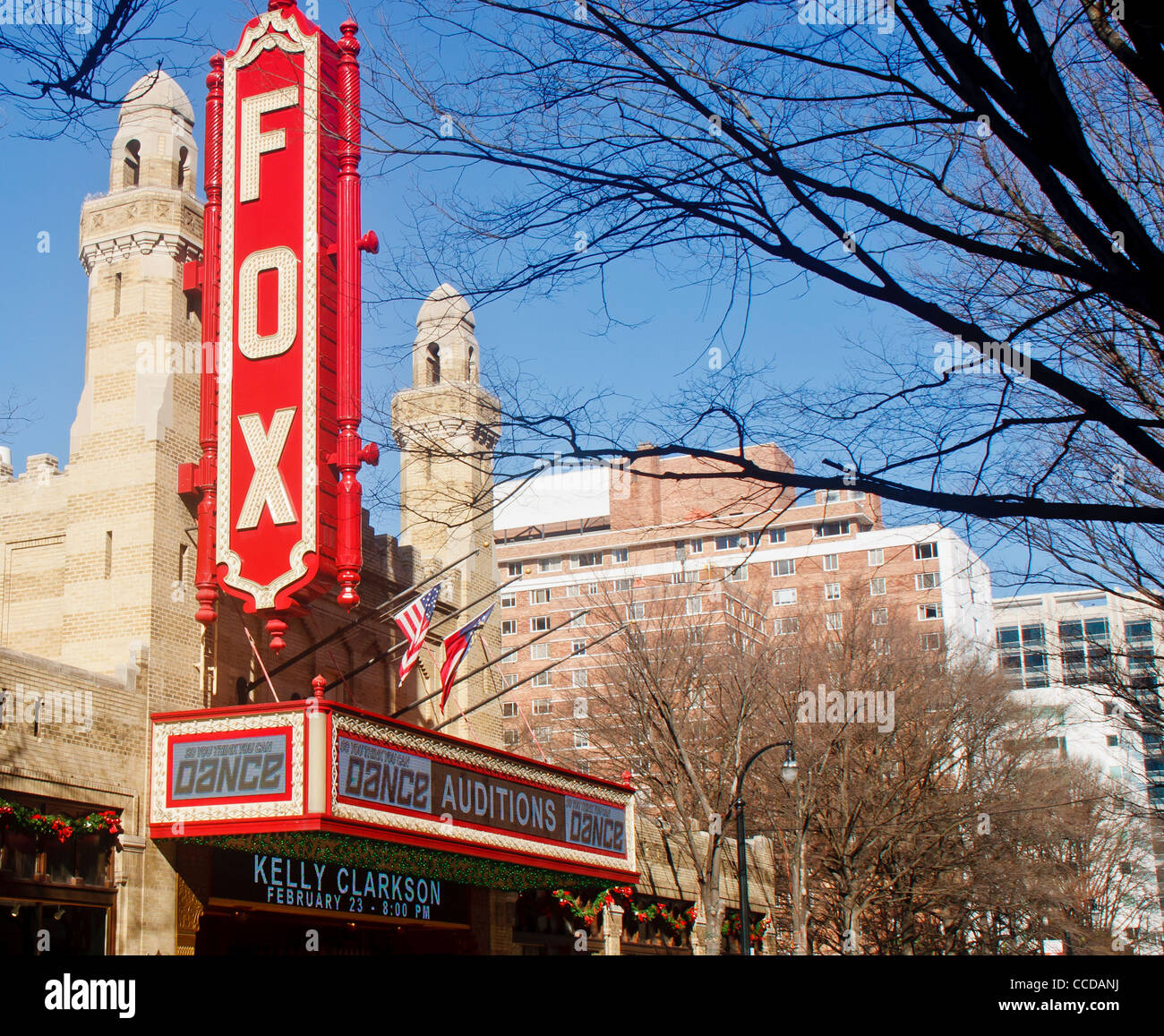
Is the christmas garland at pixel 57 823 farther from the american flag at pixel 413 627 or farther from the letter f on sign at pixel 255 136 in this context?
the letter f on sign at pixel 255 136

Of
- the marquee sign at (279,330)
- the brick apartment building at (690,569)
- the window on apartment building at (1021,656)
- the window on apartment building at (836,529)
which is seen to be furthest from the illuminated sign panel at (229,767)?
the window on apartment building at (836,529)

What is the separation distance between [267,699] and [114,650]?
2.92 meters

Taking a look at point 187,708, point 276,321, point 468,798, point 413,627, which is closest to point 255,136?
point 276,321

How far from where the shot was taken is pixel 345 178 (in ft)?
74.9

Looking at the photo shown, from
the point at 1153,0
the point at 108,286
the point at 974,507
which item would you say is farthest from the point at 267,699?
the point at 1153,0

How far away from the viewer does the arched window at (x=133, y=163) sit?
2388cm

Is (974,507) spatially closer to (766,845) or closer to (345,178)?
(345,178)

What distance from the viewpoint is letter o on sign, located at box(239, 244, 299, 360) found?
22.2 metres

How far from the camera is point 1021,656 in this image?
4294 inches

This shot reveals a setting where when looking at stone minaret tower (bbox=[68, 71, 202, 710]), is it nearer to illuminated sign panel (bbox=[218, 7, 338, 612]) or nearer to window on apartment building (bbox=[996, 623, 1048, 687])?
illuminated sign panel (bbox=[218, 7, 338, 612])

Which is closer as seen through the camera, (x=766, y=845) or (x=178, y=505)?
(x=178, y=505)

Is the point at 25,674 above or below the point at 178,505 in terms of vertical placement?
below
